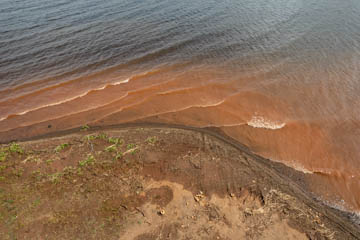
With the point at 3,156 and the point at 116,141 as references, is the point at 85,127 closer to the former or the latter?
the point at 116,141

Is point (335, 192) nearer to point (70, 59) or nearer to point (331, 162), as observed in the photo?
point (331, 162)

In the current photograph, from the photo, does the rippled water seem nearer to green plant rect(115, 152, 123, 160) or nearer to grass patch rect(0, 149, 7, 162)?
grass patch rect(0, 149, 7, 162)

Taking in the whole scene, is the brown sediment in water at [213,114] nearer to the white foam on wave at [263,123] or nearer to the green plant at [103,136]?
the white foam on wave at [263,123]

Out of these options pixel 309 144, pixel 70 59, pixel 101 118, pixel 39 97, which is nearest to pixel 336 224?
pixel 309 144

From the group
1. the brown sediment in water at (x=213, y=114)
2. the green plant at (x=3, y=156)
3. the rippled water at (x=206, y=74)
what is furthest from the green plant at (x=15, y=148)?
the rippled water at (x=206, y=74)

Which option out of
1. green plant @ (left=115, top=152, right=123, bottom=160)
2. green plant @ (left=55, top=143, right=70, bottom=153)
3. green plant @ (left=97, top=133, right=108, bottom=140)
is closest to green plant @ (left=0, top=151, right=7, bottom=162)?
green plant @ (left=55, top=143, right=70, bottom=153)
